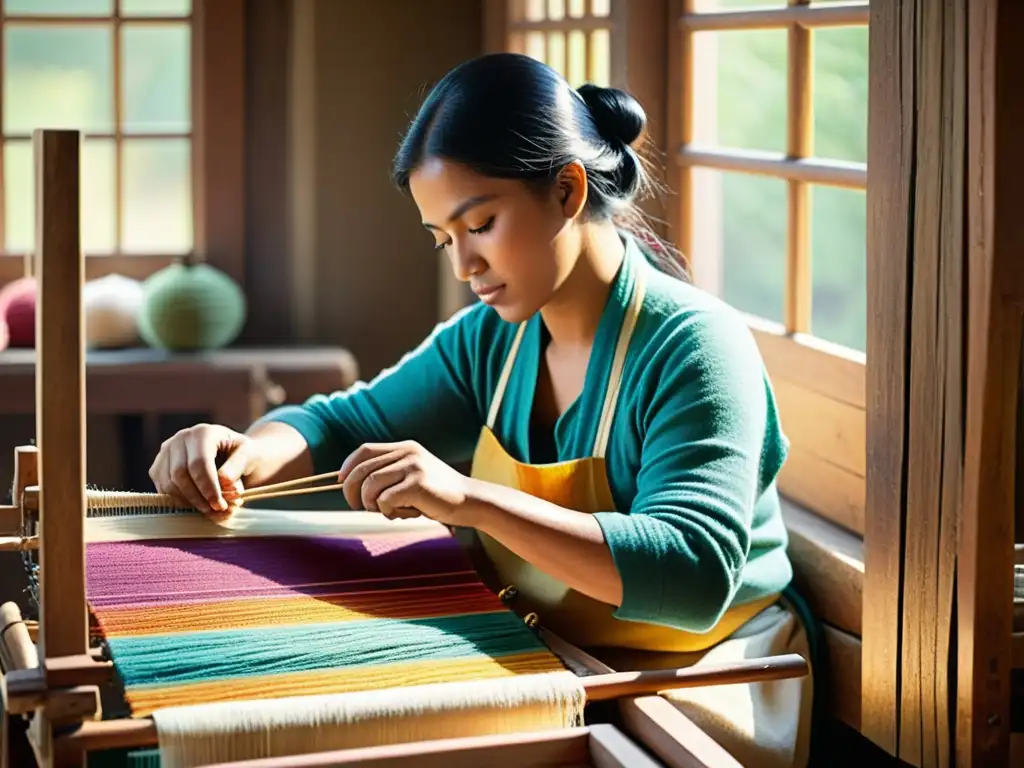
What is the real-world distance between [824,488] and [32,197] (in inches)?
109

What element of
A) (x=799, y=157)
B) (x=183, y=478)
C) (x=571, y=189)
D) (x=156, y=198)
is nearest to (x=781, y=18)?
(x=799, y=157)

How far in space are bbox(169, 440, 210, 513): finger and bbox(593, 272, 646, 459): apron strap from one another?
47 cm

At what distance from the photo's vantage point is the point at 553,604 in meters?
1.61

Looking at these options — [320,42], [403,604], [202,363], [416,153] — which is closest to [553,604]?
[403,604]

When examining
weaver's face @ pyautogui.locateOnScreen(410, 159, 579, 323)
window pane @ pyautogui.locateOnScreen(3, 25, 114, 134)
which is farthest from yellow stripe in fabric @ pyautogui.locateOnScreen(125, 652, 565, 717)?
window pane @ pyautogui.locateOnScreen(3, 25, 114, 134)

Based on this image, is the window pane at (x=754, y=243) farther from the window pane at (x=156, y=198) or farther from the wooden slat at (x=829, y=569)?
the wooden slat at (x=829, y=569)

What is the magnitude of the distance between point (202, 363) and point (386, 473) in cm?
171

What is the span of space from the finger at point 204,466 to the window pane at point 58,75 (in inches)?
186

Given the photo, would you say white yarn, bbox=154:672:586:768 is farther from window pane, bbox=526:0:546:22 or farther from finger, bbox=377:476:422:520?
window pane, bbox=526:0:546:22

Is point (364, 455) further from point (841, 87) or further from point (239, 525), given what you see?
point (841, 87)

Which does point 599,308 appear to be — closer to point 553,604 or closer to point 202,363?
point 553,604

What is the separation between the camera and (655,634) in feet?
5.19

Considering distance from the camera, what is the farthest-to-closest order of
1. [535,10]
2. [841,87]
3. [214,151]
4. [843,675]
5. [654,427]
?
[841,87]
[214,151]
[535,10]
[843,675]
[654,427]

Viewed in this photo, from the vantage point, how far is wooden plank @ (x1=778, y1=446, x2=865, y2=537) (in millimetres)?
1909
